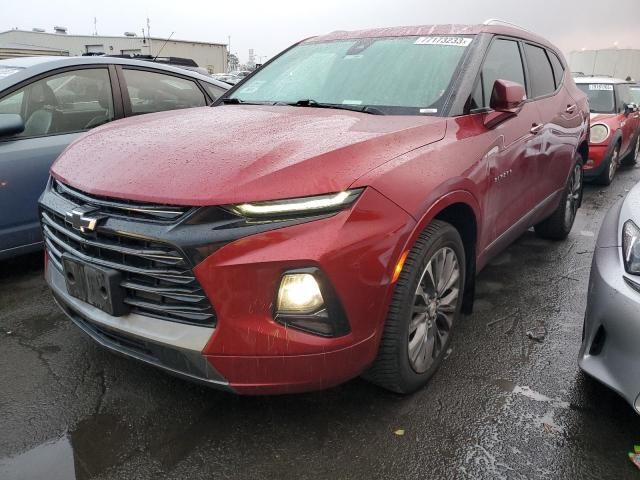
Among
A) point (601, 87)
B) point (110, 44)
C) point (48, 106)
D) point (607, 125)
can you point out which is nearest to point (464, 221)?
point (48, 106)

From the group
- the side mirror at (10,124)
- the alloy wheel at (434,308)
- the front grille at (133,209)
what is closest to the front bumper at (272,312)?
the front grille at (133,209)

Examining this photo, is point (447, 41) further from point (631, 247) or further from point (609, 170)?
point (609, 170)

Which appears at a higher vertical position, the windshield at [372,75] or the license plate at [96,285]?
the windshield at [372,75]

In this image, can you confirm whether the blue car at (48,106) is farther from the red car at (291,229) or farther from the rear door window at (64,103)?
the red car at (291,229)

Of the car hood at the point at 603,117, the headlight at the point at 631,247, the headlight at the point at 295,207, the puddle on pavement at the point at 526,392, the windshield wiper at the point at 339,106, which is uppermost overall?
the windshield wiper at the point at 339,106

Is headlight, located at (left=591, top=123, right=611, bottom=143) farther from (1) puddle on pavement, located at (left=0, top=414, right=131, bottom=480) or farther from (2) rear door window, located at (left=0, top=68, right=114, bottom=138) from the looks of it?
(1) puddle on pavement, located at (left=0, top=414, right=131, bottom=480)

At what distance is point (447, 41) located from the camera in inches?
118

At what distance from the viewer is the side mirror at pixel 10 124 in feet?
10.6

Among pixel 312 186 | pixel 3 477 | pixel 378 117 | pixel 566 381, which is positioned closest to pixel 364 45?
pixel 378 117

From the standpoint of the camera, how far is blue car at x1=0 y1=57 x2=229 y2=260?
3352mm

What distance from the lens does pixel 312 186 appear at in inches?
72.1

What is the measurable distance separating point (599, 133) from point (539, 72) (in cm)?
389

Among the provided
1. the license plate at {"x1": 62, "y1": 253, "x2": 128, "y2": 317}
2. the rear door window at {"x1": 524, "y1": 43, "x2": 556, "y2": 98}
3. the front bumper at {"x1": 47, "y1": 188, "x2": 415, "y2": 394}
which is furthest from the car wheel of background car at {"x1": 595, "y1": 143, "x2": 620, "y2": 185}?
the license plate at {"x1": 62, "y1": 253, "x2": 128, "y2": 317}

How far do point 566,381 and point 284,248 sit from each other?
170 centimetres
